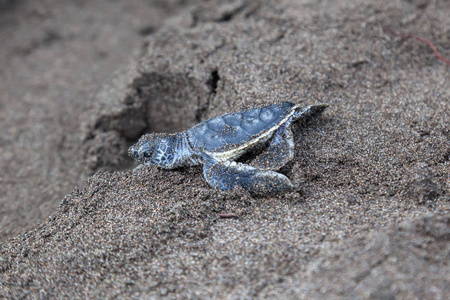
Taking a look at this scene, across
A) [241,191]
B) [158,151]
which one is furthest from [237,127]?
[158,151]

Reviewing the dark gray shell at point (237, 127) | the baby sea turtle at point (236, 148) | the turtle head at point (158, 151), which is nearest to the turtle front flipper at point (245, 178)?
the baby sea turtle at point (236, 148)

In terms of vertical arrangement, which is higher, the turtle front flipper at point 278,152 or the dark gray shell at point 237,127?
the dark gray shell at point 237,127

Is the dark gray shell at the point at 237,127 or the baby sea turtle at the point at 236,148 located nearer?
the baby sea turtle at the point at 236,148

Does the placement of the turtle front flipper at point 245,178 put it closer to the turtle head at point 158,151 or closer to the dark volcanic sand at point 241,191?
the dark volcanic sand at point 241,191

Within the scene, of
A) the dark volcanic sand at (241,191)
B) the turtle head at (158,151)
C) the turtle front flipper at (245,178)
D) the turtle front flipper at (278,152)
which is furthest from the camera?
the turtle head at (158,151)

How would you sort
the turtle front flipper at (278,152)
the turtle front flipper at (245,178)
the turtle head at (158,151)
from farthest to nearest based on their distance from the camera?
the turtle head at (158,151) → the turtle front flipper at (278,152) → the turtle front flipper at (245,178)

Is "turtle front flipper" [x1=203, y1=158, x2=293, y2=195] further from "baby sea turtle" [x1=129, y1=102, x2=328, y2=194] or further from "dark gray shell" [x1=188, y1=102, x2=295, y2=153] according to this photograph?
"dark gray shell" [x1=188, y1=102, x2=295, y2=153]

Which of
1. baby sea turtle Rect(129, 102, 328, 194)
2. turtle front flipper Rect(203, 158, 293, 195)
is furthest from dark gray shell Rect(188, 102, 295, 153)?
turtle front flipper Rect(203, 158, 293, 195)
